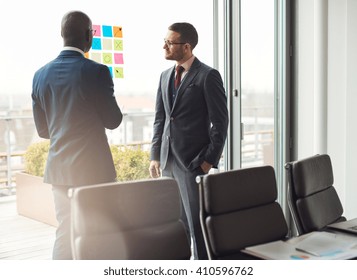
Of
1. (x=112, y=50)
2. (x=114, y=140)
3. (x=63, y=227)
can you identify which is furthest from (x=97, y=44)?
(x=63, y=227)

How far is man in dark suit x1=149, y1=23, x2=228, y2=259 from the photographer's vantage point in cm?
317

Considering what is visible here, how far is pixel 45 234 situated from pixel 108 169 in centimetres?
218

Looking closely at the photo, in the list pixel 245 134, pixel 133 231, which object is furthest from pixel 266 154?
pixel 133 231

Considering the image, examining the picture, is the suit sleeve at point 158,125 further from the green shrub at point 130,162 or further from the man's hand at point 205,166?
the green shrub at point 130,162

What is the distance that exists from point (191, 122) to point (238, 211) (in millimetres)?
1098

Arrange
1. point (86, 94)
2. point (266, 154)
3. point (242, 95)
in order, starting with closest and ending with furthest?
point (86, 94)
point (242, 95)
point (266, 154)

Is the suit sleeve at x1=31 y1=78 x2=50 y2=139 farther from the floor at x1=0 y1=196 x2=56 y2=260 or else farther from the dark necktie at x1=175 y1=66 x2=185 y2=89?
the floor at x1=0 y1=196 x2=56 y2=260

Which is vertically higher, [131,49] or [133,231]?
[131,49]

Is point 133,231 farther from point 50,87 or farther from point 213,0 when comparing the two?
point 213,0

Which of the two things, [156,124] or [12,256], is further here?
[12,256]

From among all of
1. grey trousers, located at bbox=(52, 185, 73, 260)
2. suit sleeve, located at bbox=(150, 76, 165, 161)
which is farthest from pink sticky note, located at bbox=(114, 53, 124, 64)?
grey trousers, located at bbox=(52, 185, 73, 260)

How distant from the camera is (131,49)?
153 inches

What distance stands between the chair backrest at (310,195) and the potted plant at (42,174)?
2062mm
